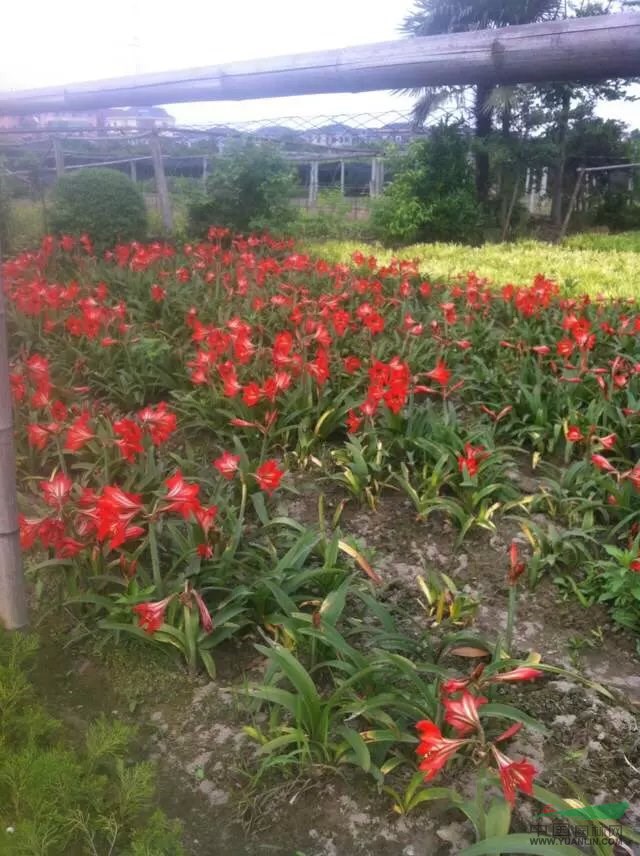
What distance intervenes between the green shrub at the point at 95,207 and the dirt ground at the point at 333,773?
7203mm

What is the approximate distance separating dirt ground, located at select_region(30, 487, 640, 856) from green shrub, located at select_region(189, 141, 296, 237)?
26.3ft

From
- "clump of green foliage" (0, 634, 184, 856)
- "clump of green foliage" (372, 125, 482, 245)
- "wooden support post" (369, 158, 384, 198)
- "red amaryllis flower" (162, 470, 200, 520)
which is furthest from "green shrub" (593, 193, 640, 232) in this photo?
"clump of green foliage" (0, 634, 184, 856)

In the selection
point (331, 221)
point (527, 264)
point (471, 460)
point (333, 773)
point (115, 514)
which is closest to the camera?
point (333, 773)

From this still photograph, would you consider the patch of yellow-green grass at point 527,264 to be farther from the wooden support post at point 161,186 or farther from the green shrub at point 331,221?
the wooden support post at point 161,186

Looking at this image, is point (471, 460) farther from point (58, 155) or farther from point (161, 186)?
point (58, 155)

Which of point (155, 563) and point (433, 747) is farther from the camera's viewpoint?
point (155, 563)

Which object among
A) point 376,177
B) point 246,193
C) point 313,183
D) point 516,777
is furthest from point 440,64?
point 376,177

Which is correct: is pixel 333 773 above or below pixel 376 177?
below

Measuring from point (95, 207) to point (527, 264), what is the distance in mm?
5115

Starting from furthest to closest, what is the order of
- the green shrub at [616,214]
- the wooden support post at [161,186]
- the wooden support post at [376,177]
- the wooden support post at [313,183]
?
the green shrub at [616,214] < the wooden support post at [376,177] < the wooden support post at [313,183] < the wooden support post at [161,186]

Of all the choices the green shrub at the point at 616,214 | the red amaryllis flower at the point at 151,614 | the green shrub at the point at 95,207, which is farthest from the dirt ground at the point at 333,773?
the green shrub at the point at 616,214

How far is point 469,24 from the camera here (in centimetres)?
1326

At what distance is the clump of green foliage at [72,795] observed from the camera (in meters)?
1.37

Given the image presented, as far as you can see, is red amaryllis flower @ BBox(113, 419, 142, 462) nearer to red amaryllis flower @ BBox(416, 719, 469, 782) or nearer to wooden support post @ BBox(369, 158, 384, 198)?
red amaryllis flower @ BBox(416, 719, 469, 782)
